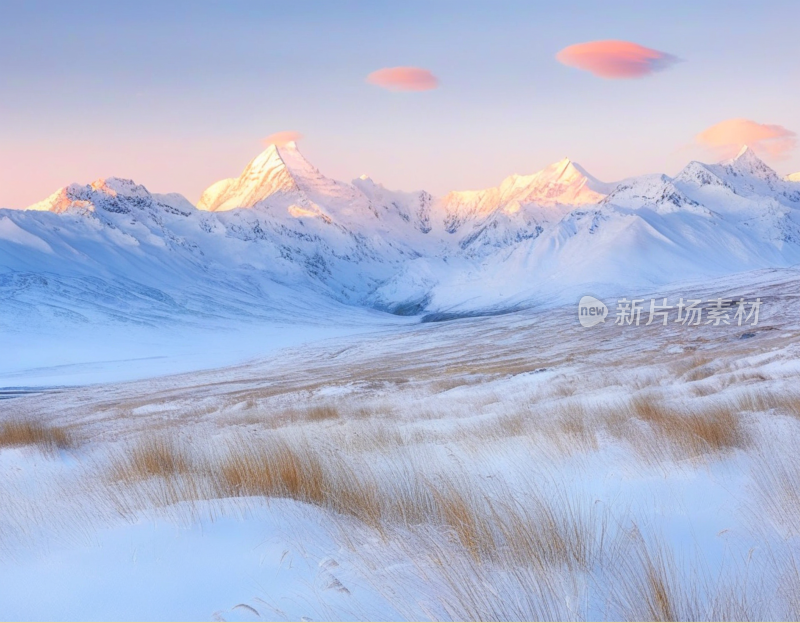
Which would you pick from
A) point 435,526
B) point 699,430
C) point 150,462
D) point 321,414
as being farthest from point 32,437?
point 699,430


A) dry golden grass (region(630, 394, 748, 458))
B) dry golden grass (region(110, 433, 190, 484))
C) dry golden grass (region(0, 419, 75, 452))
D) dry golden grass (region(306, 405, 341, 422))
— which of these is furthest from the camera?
dry golden grass (region(306, 405, 341, 422))

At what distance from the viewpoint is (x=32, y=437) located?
12.7 metres

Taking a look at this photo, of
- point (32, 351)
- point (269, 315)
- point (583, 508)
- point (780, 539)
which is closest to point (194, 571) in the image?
point (583, 508)

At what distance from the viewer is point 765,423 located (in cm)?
777

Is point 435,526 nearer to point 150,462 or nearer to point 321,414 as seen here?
point 150,462

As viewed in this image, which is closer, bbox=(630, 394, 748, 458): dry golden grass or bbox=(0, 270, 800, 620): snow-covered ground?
bbox=(0, 270, 800, 620): snow-covered ground

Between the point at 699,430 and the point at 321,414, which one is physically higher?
the point at 699,430

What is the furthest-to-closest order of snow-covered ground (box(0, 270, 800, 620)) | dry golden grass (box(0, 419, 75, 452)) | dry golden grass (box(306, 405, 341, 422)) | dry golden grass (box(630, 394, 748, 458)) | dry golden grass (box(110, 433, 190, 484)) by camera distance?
dry golden grass (box(306, 405, 341, 422)) < dry golden grass (box(0, 419, 75, 452)) < dry golden grass (box(110, 433, 190, 484)) < dry golden grass (box(630, 394, 748, 458)) < snow-covered ground (box(0, 270, 800, 620))

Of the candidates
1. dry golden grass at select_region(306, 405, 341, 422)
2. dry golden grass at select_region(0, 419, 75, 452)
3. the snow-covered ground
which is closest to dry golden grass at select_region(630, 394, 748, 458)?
the snow-covered ground

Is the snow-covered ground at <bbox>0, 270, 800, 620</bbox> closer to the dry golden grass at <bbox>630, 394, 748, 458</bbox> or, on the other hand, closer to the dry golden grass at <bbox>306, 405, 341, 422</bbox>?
the dry golden grass at <bbox>630, 394, 748, 458</bbox>

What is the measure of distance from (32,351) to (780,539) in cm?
11968

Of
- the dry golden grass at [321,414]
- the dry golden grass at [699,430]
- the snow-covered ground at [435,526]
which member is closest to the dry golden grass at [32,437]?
the snow-covered ground at [435,526]

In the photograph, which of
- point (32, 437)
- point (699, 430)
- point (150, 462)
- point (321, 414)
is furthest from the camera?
point (321, 414)

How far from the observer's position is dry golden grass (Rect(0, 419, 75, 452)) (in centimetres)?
1192
